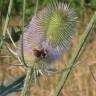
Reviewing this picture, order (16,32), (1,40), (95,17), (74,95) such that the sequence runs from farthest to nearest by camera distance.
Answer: (74,95) → (16,32) → (1,40) → (95,17)

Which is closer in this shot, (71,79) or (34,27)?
(34,27)

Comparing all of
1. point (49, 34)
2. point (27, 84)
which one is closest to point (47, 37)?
point (49, 34)

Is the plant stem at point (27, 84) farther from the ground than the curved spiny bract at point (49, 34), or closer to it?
closer to it

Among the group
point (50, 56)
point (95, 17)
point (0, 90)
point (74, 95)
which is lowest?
point (74, 95)

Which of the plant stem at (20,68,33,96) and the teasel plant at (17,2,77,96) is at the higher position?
the teasel plant at (17,2,77,96)

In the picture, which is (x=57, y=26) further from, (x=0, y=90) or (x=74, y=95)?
Answer: (x=74, y=95)

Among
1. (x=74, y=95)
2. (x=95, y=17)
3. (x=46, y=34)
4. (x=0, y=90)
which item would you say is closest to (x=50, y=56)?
(x=46, y=34)

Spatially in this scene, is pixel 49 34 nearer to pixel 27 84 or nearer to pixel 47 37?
pixel 47 37

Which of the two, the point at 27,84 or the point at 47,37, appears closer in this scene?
the point at 27,84
